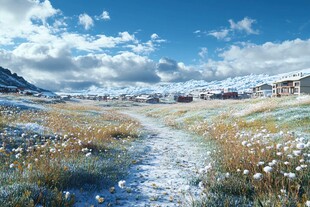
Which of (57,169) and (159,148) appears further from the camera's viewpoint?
(159,148)

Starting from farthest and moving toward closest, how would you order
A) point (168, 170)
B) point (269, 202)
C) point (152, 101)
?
point (152, 101) < point (168, 170) < point (269, 202)

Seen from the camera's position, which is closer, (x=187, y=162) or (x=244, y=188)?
(x=244, y=188)

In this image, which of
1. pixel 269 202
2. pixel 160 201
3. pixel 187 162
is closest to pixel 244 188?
pixel 269 202

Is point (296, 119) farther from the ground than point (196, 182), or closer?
farther from the ground

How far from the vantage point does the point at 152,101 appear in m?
144

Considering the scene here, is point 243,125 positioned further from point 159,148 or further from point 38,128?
point 38,128

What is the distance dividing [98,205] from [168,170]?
360cm

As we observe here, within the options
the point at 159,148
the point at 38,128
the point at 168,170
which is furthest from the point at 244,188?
the point at 38,128

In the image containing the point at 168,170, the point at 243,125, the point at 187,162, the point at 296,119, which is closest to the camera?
the point at 168,170

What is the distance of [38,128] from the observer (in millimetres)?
15078

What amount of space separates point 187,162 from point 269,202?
5.11 m

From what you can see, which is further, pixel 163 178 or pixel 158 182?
pixel 163 178

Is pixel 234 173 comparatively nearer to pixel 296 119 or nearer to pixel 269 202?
pixel 269 202

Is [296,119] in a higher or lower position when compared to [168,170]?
higher
